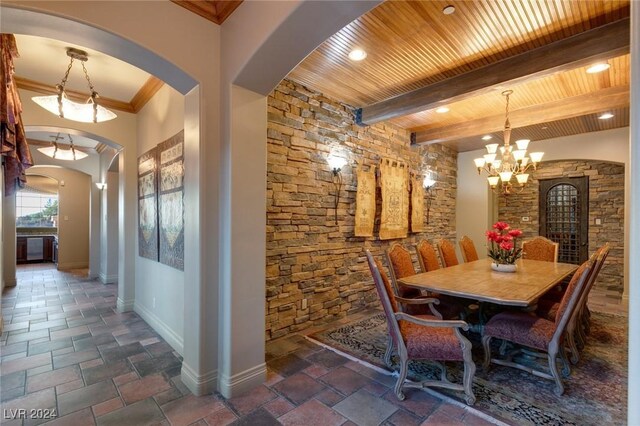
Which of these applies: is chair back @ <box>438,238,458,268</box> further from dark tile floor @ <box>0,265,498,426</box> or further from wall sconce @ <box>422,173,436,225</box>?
dark tile floor @ <box>0,265,498,426</box>

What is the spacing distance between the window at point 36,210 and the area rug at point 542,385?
10997 millimetres

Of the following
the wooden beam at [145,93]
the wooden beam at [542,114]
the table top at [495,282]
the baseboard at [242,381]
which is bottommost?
the baseboard at [242,381]

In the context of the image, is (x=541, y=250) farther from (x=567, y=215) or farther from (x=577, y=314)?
(x=567, y=215)

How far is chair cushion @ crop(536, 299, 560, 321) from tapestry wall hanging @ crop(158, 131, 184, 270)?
368 centimetres

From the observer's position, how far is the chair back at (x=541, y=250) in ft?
14.3

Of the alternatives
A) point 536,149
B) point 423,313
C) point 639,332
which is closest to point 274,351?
point 423,313

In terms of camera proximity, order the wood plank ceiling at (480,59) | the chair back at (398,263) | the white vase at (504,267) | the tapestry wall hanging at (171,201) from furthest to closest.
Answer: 1. the white vase at (504,267)
2. the chair back at (398,263)
3. the tapestry wall hanging at (171,201)
4. the wood plank ceiling at (480,59)

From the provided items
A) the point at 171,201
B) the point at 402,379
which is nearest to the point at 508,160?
the point at 402,379

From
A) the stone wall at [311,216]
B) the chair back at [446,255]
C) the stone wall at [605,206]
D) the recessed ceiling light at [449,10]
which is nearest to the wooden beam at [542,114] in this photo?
the stone wall at [311,216]

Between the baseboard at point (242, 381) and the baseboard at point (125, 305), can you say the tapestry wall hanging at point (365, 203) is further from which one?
the baseboard at point (125, 305)

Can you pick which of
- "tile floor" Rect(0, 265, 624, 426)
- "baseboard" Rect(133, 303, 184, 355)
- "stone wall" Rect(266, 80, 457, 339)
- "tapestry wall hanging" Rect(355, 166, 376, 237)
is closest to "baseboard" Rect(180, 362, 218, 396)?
"tile floor" Rect(0, 265, 624, 426)

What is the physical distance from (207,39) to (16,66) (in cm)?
247

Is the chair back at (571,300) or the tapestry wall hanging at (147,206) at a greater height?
the tapestry wall hanging at (147,206)

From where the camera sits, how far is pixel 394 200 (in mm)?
4910
